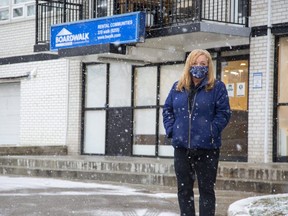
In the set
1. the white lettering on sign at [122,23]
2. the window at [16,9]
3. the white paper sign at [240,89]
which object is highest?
the window at [16,9]

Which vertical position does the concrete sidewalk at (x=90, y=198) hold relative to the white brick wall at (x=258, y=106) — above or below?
below

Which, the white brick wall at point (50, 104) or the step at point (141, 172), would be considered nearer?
the step at point (141, 172)

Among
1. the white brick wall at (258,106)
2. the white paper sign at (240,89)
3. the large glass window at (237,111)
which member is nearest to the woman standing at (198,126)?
the white brick wall at (258,106)

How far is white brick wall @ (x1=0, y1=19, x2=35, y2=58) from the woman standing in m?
13.8

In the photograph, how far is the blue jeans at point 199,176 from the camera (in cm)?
626

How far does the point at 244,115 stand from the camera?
1459 cm

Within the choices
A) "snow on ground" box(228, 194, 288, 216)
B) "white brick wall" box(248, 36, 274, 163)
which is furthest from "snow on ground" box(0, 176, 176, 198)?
"white brick wall" box(248, 36, 274, 163)

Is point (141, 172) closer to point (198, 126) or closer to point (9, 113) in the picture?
point (198, 126)

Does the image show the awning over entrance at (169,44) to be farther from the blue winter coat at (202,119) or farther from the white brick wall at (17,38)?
the blue winter coat at (202,119)

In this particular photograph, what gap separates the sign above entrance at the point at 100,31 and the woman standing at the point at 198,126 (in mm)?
8392

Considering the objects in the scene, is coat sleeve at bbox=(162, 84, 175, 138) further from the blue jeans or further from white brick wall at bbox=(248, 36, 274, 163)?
white brick wall at bbox=(248, 36, 274, 163)

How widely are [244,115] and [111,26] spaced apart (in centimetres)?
353

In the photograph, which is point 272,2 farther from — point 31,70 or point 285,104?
point 31,70

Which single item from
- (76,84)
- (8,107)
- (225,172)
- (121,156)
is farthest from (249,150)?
(8,107)
